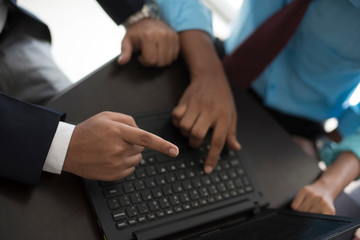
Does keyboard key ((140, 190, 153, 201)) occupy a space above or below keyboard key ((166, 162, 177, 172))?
below

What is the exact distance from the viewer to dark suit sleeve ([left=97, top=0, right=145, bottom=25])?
2.79 feet

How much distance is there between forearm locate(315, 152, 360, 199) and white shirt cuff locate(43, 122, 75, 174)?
603 mm

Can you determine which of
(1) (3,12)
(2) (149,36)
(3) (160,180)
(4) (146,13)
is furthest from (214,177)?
(1) (3,12)

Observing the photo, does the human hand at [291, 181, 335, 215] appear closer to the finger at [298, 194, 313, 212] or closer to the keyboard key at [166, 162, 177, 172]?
the finger at [298, 194, 313, 212]

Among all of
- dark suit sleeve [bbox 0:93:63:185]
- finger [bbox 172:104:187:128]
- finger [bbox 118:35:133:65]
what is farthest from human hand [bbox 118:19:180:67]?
dark suit sleeve [bbox 0:93:63:185]

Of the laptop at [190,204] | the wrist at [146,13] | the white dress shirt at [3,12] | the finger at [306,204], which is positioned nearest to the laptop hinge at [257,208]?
the laptop at [190,204]

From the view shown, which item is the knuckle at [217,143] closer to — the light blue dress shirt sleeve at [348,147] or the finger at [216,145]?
the finger at [216,145]

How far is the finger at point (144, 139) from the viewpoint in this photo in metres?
0.56

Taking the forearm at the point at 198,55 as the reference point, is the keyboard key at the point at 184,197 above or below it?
below

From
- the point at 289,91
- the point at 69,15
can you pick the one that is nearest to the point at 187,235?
the point at 289,91

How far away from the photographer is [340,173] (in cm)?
90

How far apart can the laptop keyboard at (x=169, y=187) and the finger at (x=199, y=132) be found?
0.02 meters

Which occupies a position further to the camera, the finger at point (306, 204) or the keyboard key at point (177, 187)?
the finger at point (306, 204)

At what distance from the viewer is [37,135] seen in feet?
1.82
